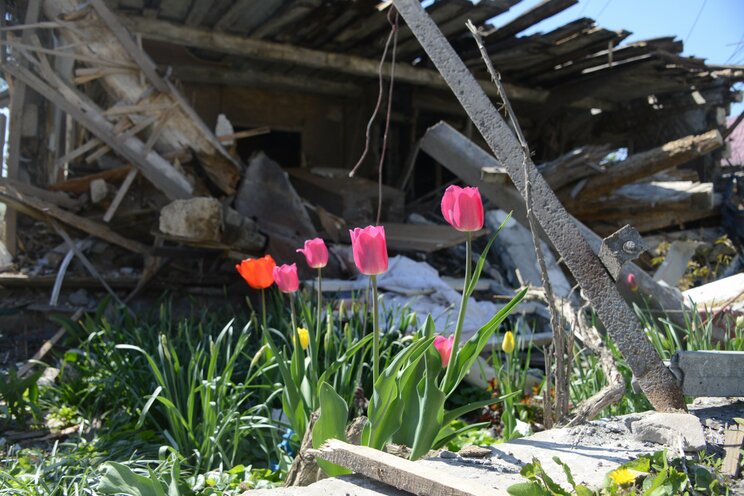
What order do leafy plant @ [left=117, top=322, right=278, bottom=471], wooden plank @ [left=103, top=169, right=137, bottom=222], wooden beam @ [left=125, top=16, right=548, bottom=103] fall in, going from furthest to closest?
wooden beam @ [left=125, top=16, right=548, bottom=103] → wooden plank @ [left=103, top=169, right=137, bottom=222] → leafy plant @ [left=117, top=322, right=278, bottom=471]

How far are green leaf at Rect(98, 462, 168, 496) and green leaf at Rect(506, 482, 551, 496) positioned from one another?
3.20 ft

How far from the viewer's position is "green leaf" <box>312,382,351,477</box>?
1.78m

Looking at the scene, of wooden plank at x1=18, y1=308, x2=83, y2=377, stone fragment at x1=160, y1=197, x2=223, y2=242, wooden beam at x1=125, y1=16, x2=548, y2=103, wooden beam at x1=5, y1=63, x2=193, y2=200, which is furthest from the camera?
wooden beam at x1=125, y1=16, x2=548, y2=103

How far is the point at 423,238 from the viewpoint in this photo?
6324mm

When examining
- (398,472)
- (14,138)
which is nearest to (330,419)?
(398,472)

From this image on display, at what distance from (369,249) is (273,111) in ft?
25.2

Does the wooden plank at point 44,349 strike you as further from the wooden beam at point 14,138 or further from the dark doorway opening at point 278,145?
the dark doorway opening at point 278,145

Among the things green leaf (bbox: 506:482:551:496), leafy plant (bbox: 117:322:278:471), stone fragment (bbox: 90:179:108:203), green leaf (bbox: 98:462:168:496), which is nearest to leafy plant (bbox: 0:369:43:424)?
leafy plant (bbox: 117:322:278:471)

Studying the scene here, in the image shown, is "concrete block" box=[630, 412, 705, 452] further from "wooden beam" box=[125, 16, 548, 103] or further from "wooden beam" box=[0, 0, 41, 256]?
"wooden beam" box=[125, 16, 548, 103]

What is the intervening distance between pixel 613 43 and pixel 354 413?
5355 millimetres

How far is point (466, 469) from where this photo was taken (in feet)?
5.26

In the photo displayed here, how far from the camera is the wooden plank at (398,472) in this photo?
53.5 inches

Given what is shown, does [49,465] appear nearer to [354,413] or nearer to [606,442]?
[354,413]

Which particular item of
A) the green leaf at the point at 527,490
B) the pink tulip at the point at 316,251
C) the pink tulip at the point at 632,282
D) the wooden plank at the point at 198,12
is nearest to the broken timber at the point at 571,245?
the pink tulip at the point at 316,251
